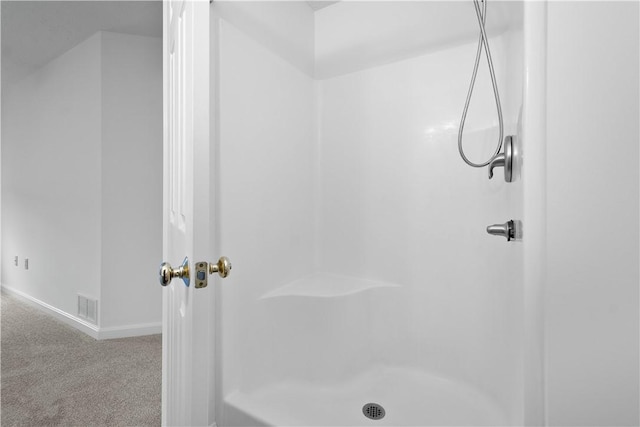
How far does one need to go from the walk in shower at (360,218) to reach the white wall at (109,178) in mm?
1507

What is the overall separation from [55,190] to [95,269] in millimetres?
959

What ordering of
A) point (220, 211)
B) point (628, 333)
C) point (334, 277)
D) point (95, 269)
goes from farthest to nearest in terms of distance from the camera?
point (95, 269) → point (334, 277) → point (220, 211) → point (628, 333)

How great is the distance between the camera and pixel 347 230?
187 centimetres

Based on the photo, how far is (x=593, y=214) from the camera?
1.37 ft

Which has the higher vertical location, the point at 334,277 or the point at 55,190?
the point at 55,190

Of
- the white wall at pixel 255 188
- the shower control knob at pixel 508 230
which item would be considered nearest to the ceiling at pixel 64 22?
the white wall at pixel 255 188

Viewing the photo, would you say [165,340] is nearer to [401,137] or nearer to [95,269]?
[401,137]

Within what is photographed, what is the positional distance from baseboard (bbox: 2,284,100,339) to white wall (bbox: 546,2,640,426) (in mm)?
2972

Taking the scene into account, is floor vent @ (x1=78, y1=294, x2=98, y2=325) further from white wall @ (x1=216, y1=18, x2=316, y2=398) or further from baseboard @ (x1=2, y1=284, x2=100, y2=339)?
white wall @ (x1=216, y1=18, x2=316, y2=398)

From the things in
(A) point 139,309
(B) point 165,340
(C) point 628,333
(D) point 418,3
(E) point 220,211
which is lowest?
(A) point 139,309

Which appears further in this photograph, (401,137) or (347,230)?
(347,230)

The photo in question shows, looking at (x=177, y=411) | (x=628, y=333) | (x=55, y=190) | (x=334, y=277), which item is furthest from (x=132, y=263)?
(x=628, y=333)

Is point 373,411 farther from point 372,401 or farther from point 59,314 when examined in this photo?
point 59,314

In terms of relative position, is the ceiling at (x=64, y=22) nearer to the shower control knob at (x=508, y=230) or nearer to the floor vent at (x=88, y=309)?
the floor vent at (x=88, y=309)
